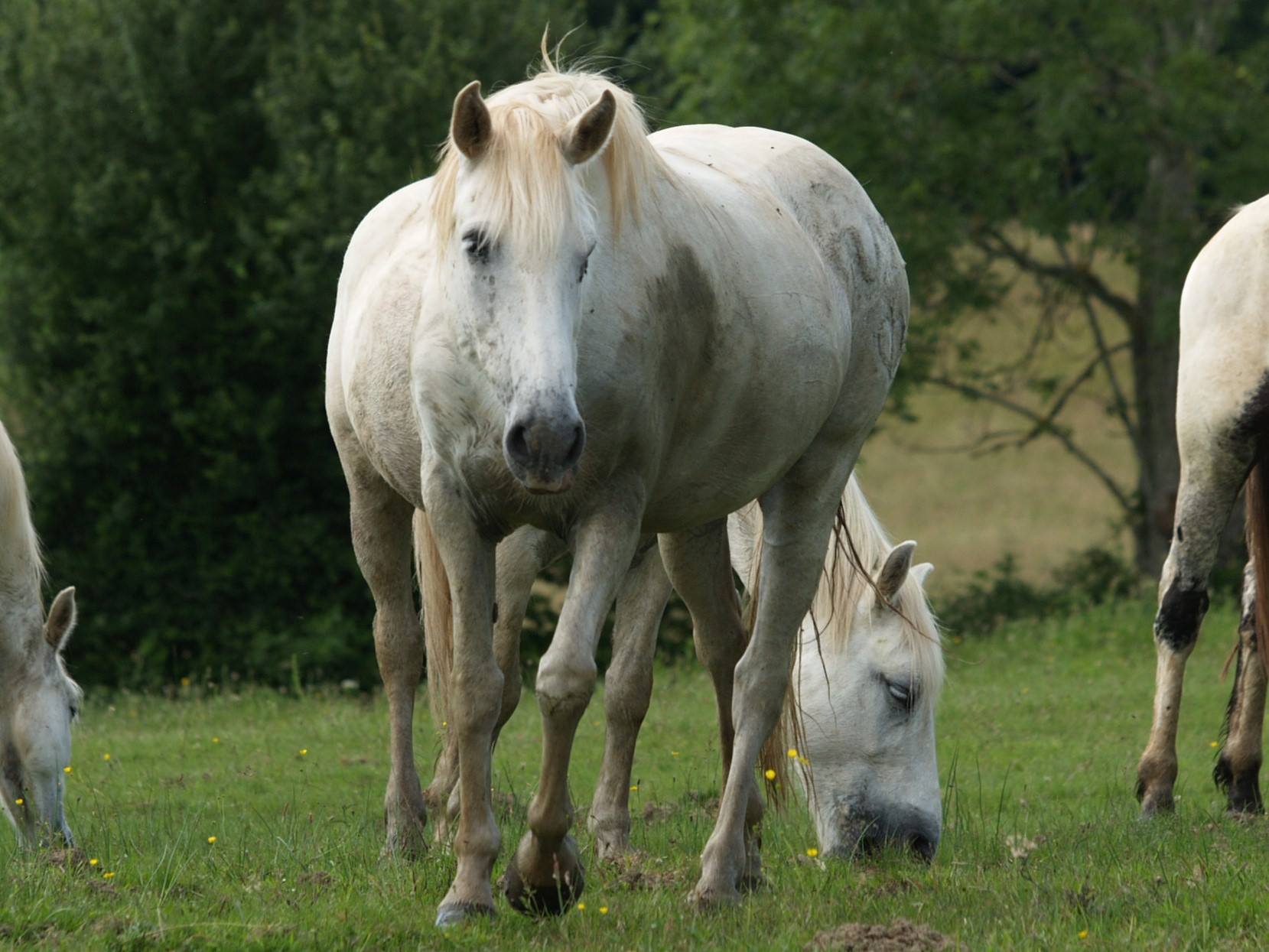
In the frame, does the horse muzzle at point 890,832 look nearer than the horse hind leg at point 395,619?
No

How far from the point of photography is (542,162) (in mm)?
3779

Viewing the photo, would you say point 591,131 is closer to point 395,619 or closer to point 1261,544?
point 395,619

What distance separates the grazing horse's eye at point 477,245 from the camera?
3.73 m

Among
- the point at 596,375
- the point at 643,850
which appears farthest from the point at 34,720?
the point at 596,375

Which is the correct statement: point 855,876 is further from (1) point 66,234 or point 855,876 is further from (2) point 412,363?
(1) point 66,234

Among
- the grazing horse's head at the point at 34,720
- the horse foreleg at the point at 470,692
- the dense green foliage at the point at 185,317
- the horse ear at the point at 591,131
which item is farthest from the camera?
the dense green foliage at the point at 185,317

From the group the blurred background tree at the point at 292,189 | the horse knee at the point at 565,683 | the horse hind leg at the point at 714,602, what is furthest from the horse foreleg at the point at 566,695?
the blurred background tree at the point at 292,189

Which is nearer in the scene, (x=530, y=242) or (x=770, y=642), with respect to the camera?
(x=530, y=242)

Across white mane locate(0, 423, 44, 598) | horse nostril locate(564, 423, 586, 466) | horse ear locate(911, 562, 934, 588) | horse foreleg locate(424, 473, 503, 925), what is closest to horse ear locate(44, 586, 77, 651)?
white mane locate(0, 423, 44, 598)

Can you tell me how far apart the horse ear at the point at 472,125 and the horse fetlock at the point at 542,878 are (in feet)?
5.52

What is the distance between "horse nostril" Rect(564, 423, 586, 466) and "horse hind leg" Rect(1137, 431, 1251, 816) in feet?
12.8

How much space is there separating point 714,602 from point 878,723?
917mm

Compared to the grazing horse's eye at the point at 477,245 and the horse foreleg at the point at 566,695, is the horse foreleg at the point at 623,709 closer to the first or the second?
the horse foreleg at the point at 566,695

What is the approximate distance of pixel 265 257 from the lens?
1437 centimetres
